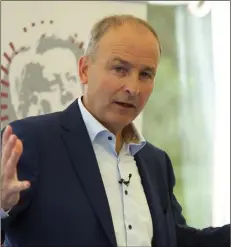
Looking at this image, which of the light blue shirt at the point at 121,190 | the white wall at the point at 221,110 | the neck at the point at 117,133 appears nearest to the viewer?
the light blue shirt at the point at 121,190

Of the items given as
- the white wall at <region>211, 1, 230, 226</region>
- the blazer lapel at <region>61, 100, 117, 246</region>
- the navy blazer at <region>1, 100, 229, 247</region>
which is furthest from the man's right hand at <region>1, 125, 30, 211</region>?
the white wall at <region>211, 1, 230, 226</region>

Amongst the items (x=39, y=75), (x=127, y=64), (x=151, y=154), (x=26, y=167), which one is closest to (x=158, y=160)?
(x=151, y=154)

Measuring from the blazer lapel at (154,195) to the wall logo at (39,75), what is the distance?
0.96 meters

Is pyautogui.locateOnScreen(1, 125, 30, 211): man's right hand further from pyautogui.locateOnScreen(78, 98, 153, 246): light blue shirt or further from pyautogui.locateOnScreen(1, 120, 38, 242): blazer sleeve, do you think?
pyautogui.locateOnScreen(78, 98, 153, 246): light blue shirt

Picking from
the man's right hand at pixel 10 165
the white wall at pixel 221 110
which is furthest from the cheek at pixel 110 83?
the white wall at pixel 221 110

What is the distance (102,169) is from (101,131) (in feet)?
0.37

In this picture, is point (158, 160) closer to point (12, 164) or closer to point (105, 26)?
point (105, 26)

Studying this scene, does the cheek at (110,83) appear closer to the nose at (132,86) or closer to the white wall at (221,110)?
the nose at (132,86)

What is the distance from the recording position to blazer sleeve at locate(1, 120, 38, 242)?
1.01 meters

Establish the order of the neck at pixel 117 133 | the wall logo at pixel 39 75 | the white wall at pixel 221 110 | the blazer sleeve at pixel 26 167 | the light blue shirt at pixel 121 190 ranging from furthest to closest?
the white wall at pixel 221 110, the wall logo at pixel 39 75, the neck at pixel 117 133, the light blue shirt at pixel 121 190, the blazer sleeve at pixel 26 167

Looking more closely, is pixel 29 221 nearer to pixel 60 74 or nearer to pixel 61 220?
pixel 61 220

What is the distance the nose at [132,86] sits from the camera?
1187 millimetres

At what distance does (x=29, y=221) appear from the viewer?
1.05 m

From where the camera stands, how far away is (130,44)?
121 cm
